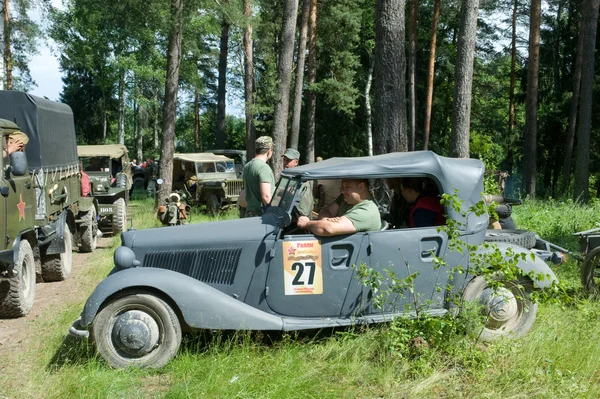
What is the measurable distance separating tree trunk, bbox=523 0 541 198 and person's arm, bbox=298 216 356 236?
59.5 feet

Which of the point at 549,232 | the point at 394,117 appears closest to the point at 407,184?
the point at 394,117

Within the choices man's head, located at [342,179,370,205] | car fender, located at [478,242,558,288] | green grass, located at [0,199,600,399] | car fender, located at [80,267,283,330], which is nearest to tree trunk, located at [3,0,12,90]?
green grass, located at [0,199,600,399]

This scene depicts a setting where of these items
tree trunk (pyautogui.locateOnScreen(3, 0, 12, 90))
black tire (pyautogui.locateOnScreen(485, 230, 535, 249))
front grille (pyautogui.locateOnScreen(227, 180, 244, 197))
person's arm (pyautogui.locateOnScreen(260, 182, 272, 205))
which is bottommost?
front grille (pyautogui.locateOnScreen(227, 180, 244, 197))

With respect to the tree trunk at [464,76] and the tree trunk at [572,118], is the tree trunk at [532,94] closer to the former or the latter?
the tree trunk at [572,118]

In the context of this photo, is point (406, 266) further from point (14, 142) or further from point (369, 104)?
point (369, 104)

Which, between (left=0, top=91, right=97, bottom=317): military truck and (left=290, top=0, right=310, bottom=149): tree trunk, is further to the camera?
(left=290, top=0, right=310, bottom=149): tree trunk

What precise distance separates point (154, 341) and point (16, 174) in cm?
291

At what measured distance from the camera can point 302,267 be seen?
5.18 meters

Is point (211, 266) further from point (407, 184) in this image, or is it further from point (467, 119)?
point (467, 119)

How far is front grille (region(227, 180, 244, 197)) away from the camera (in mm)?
18656

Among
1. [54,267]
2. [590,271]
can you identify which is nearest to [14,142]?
[54,267]

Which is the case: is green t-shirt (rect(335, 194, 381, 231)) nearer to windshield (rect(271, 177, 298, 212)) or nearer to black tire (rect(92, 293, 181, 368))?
windshield (rect(271, 177, 298, 212))

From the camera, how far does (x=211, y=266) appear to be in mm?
5277

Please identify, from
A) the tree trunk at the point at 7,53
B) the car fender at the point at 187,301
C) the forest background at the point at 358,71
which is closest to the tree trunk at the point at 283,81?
the forest background at the point at 358,71
